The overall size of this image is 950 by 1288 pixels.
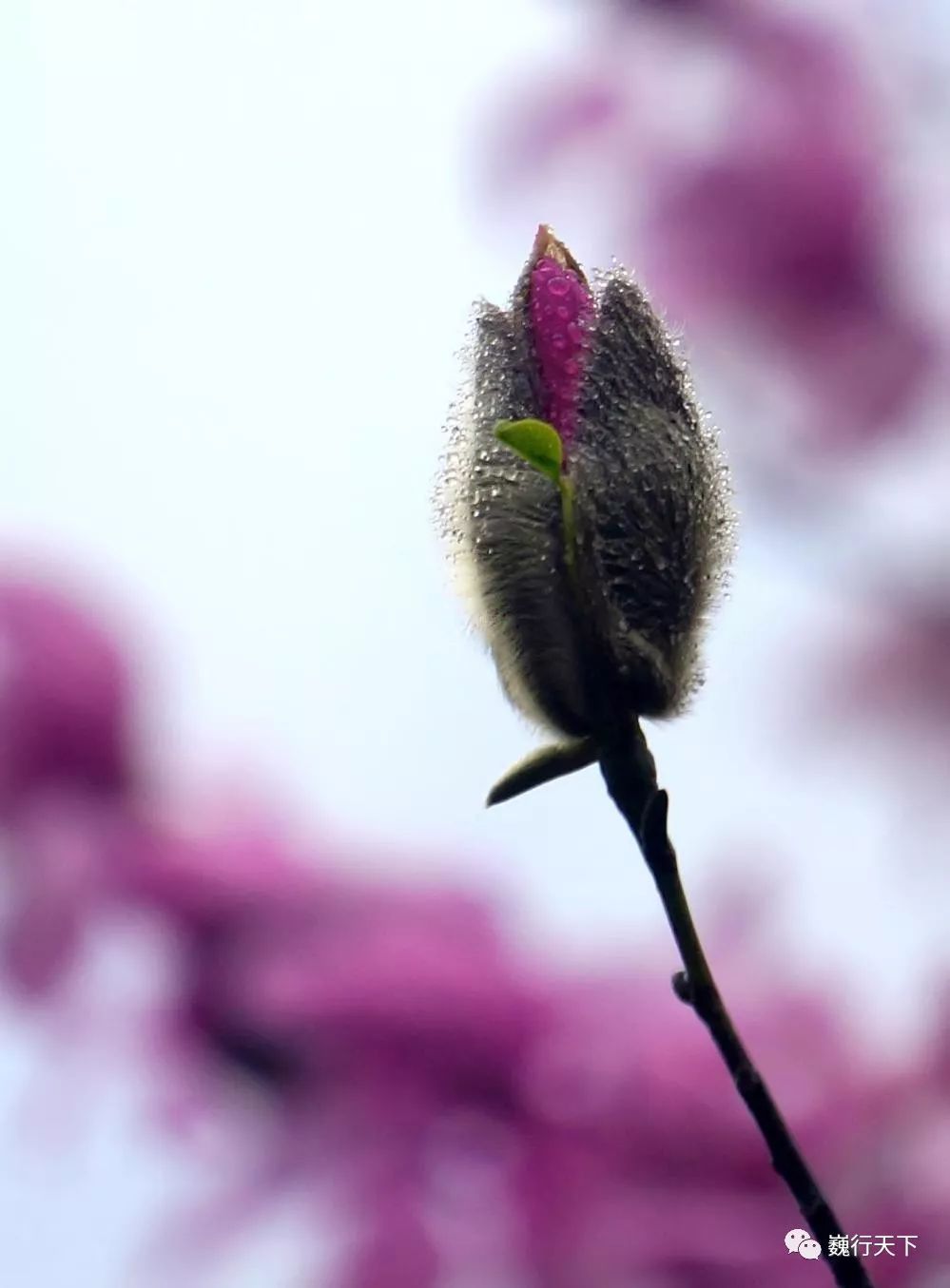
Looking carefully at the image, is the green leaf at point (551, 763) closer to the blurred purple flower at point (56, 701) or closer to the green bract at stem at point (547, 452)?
the green bract at stem at point (547, 452)

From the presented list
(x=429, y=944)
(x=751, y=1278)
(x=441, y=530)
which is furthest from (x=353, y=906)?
(x=441, y=530)
